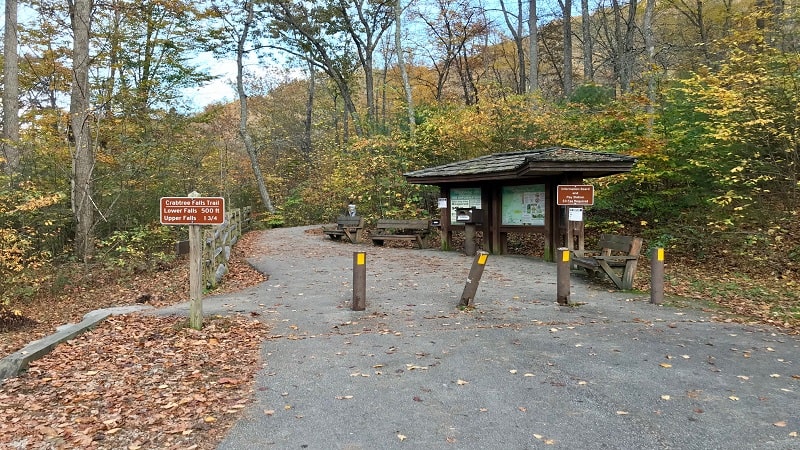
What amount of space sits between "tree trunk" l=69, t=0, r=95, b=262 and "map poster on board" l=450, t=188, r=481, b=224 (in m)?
9.52

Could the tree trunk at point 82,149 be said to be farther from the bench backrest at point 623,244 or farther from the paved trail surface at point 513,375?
the bench backrest at point 623,244

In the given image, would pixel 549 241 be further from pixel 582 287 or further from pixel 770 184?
pixel 770 184

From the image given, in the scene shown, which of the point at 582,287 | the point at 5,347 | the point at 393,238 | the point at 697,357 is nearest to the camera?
the point at 697,357

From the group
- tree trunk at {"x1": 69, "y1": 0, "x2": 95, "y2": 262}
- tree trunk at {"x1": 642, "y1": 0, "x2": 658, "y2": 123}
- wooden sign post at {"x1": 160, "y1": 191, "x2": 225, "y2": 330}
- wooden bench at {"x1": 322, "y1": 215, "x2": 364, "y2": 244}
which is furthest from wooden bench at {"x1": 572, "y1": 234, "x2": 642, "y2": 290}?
tree trunk at {"x1": 69, "y1": 0, "x2": 95, "y2": 262}

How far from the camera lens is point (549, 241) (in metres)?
12.6

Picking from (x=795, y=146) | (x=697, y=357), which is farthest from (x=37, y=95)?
(x=795, y=146)

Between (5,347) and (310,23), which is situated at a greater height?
(310,23)

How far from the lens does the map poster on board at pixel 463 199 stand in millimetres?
14406

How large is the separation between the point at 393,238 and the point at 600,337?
10909 mm

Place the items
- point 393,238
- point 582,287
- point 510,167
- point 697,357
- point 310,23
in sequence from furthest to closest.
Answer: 1. point 310,23
2. point 393,238
3. point 510,167
4. point 582,287
5. point 697,357

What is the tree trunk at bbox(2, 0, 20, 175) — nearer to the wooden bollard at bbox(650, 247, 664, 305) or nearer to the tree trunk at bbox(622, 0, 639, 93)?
Answer: the wooden bollard at bbox(650, 247, 664, 305)

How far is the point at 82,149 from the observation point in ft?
39.8

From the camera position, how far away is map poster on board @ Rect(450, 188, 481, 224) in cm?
1441

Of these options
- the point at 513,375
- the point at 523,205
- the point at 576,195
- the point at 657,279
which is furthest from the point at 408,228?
the point at 513,375
